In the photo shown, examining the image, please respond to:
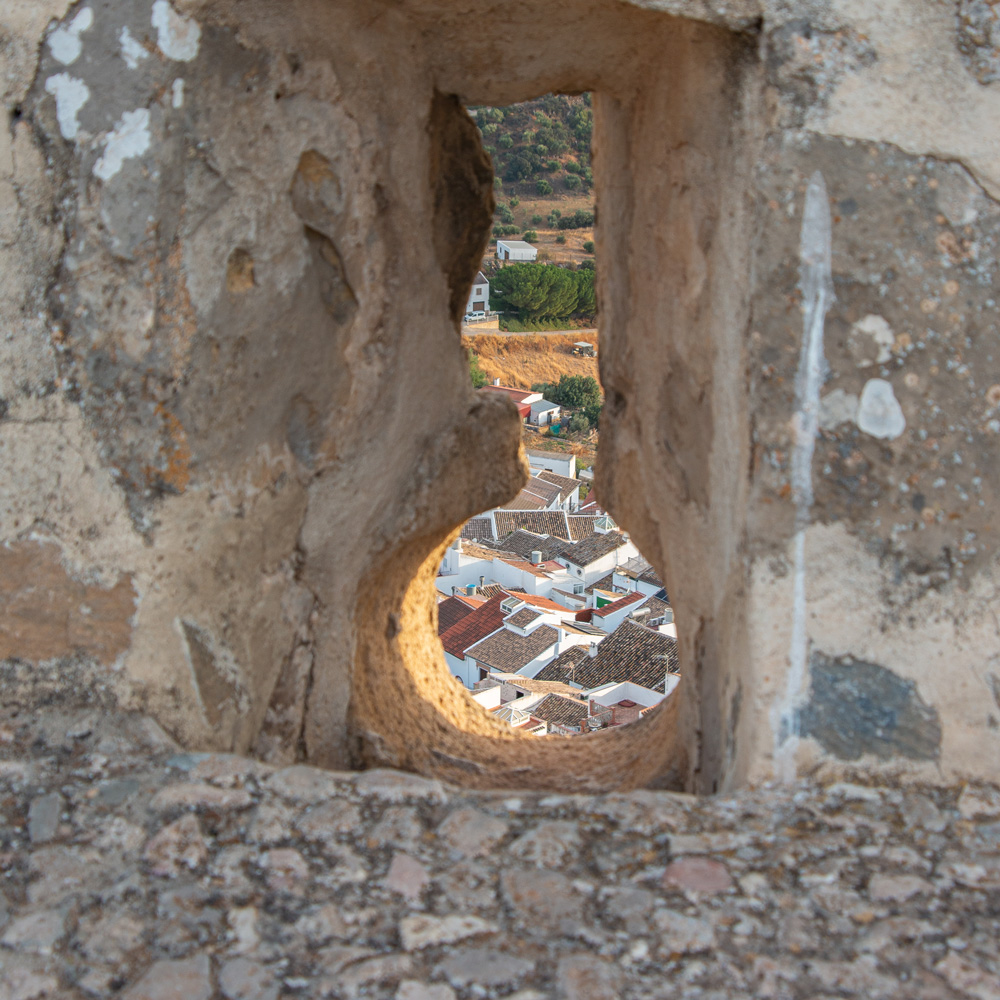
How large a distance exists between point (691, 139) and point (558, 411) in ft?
89.6

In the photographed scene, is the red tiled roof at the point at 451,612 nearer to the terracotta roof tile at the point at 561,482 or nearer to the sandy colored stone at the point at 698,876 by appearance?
the terracotta roof tile at the point at 561,482

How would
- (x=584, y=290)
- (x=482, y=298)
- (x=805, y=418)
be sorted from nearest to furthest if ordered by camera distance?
1. (x=805, y=418)
2. (x=482, y=298)
3. (x=584, y=290)

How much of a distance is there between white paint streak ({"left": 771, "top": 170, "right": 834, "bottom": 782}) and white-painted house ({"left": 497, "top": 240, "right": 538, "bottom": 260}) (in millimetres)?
31596

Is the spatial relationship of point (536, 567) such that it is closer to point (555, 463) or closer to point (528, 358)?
point (555, 463)

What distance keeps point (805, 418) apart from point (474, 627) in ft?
48.8

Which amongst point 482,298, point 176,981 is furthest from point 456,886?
point 482,298

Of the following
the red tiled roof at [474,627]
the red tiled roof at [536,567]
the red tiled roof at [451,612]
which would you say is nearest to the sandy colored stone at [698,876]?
the red tiled roof at [474,627]

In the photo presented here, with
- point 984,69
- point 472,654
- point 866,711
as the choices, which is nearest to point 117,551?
point 866,711

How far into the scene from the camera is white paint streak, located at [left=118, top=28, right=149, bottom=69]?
1963 millimetres

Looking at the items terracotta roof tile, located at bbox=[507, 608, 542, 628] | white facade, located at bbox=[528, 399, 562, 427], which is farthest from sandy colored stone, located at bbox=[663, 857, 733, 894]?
white facade, located at bbox=[528, 399, 562, 427]

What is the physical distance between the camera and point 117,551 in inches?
81.1

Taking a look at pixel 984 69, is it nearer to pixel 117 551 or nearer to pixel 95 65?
pixel 95 65

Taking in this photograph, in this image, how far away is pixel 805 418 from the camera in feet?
6.43

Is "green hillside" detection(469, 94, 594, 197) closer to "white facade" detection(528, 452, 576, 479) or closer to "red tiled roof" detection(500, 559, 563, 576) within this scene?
"white facade" detection(528, 452, 576, 479)
